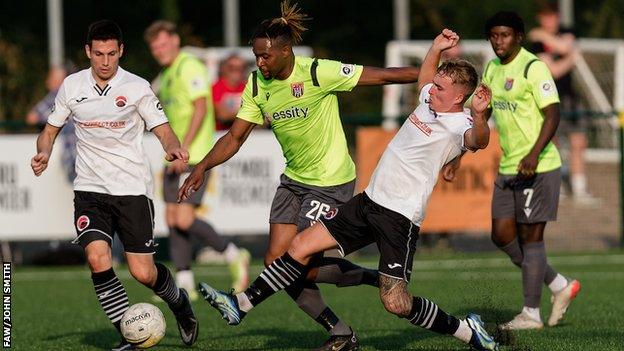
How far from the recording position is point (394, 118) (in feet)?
59.3

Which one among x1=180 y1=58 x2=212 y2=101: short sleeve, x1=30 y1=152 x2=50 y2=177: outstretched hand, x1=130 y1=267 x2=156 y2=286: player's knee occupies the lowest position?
x1=130 y1=267 x2=156 y2=286: player's knee

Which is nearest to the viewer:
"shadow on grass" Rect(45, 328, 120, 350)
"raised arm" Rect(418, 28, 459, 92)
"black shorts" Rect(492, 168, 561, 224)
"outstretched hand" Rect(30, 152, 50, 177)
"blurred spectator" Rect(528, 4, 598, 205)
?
"raised arm" Rect(418, 28, 459, 92)

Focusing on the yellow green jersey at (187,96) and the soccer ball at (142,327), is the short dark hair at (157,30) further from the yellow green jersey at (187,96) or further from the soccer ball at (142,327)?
the soccer ball at (142,327)

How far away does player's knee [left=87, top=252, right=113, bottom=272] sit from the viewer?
955 cm

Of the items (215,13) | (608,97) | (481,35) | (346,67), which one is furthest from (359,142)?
(215,13)

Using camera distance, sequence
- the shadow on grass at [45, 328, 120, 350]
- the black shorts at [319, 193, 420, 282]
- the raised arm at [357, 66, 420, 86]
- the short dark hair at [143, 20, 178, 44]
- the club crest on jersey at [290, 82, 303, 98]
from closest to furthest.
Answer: the black shorts at [319, 193, 420, 282], the raised arm at [357, 66, 420, 86], the club crest on jersey at [290, 82, 303, 98], the shadow on grass at [45, 328, 120, 350], the short dark hair at [143, 20, 178, 44]

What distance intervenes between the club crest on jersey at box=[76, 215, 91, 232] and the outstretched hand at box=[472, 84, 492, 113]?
9.21 ft

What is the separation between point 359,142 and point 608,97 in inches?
268

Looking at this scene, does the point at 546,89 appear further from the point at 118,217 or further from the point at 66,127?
the point at 66,127

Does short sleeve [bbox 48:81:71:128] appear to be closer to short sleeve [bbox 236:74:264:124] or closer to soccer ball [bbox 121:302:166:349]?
short sleeve [bbox 236:74:264:124]

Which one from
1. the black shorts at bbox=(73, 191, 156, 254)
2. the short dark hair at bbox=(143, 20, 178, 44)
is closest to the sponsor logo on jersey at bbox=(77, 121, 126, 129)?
the black shorts at bbox=(73, 191, 156, 254)

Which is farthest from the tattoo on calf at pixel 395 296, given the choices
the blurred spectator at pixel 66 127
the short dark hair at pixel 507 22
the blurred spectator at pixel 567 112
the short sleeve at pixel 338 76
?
the blurred spectator at pixel 567 112

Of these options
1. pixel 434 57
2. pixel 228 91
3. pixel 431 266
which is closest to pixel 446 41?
pixel 434 57

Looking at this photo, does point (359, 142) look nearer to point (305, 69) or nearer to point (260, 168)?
point (260, 168)
